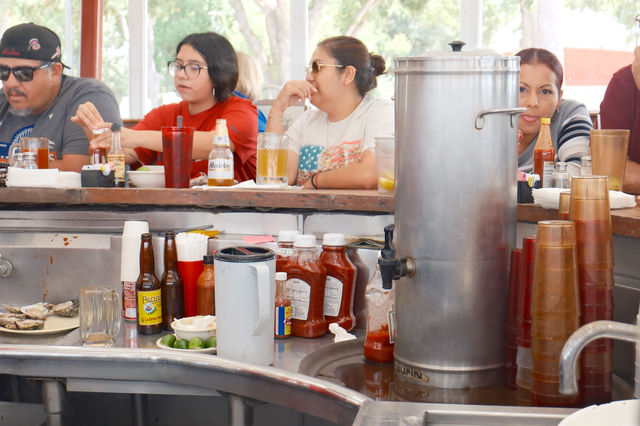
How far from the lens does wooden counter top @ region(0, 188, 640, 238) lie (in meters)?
1.65

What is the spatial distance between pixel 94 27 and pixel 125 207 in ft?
17.2

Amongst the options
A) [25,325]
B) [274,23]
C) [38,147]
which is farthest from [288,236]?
[274,23]

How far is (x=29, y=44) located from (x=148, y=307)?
197 cm

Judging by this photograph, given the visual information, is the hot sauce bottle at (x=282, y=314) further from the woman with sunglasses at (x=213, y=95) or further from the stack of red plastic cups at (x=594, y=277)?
the woman with sunglasses at (x=213, y=95)

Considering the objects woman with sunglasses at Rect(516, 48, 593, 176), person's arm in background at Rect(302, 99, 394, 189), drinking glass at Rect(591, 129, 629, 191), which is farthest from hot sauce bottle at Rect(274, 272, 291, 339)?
woman with sunglasses at Rect(516, 48, 593, 176)

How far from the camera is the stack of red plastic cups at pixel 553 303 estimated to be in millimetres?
975

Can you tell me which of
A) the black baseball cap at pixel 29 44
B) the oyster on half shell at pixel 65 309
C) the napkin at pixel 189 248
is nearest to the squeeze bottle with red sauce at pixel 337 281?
the napkin at pixel 189 248

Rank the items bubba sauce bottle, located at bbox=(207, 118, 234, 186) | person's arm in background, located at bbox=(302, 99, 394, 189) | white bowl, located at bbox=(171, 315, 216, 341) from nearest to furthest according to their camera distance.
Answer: white bowl, located at bbox=(171, 315, 216, 341)
bubba sauce bottle, located at bbox=(207, 118, 234, 186)
person's arm in background, located at bbox=(302, 99, 394, 189)

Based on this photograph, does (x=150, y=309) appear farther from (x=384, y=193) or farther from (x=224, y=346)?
(x=384, y=193)

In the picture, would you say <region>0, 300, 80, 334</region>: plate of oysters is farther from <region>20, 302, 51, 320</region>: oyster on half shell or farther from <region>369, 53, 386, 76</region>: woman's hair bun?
<region>369, 53, 386, 76</region>: woman's hair bun

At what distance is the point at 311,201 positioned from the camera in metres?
1.69

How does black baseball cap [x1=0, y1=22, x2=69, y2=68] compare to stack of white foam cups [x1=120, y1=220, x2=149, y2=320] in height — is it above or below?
above

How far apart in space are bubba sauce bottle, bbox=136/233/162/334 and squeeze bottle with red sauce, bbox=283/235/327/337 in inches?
11.4

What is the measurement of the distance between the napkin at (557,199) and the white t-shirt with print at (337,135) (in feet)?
5.08
